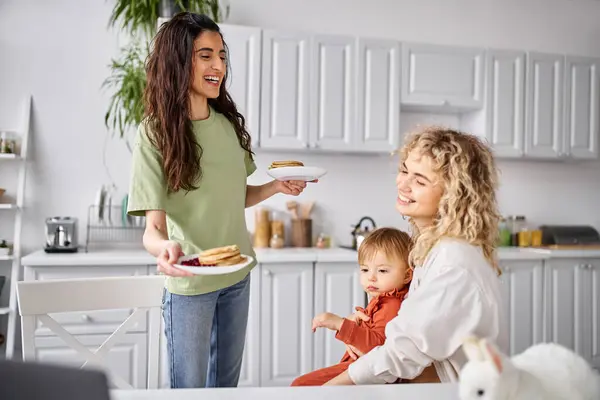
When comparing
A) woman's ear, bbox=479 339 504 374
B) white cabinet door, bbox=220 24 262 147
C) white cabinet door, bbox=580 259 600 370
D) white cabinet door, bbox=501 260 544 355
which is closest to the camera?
woman's ear, bbox=479 339 504 374

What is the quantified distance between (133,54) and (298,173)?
206 centimetres

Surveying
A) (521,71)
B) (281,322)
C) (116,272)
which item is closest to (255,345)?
(281,322)

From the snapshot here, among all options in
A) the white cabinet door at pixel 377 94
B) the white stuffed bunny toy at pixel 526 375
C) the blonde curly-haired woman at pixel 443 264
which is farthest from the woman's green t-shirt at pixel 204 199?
the white cabinet door at pixel 377 94

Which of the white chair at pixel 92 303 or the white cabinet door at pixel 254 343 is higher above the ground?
the white chair at pixel 92 303

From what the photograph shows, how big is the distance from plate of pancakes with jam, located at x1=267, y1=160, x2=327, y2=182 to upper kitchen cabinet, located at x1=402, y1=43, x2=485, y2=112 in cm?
217

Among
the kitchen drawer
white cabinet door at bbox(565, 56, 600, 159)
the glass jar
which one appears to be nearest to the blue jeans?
the kitchen drawer

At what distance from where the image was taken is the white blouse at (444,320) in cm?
101

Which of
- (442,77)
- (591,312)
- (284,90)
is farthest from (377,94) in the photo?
(591,312)

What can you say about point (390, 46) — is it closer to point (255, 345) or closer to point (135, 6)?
point (135, 6)

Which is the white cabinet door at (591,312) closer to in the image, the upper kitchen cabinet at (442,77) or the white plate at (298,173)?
the upper kitchen cabinet at (442,77)

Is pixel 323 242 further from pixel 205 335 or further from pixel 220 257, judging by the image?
pixel 220 257

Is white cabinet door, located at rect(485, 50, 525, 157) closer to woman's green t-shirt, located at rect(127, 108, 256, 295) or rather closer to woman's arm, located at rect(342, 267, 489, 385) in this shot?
woman's green t-shirt, located at rect(127, 108, 256, 295)

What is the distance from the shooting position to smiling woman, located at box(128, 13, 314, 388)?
150 cm

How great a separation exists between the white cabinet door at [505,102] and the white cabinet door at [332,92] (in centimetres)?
97
